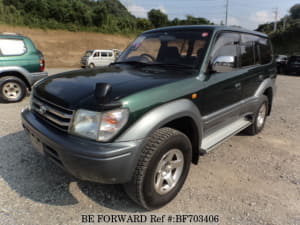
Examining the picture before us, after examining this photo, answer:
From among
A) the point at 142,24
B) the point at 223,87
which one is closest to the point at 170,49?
the point at 223,87

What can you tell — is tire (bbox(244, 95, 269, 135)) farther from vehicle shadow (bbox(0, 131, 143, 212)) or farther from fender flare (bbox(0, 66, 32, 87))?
fender flare (bbox(0, 66, 32, 87))

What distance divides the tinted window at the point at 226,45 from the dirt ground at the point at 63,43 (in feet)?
77.7

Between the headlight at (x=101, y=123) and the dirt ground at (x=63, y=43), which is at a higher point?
the dirt ground at (x=63, y=43)

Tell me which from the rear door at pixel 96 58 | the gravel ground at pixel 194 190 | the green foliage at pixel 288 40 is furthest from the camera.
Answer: the green foliage at pixel 288 40

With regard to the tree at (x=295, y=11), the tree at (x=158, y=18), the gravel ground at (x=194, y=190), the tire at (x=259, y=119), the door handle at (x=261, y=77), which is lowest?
the gravel ground at (x=194, y=190)

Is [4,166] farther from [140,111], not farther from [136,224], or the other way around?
[140,111]

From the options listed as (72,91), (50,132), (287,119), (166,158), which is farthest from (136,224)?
(287,119)

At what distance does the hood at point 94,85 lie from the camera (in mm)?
1978

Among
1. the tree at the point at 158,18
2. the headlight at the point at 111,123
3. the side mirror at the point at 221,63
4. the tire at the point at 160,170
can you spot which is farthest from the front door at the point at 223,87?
the tree at the point at 158,18

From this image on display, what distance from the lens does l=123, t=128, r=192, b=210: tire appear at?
6.68ft

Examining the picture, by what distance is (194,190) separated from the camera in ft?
8.77

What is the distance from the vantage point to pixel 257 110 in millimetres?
4090

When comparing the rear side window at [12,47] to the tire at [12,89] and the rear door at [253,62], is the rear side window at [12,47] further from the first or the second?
the rear door at [253,62]

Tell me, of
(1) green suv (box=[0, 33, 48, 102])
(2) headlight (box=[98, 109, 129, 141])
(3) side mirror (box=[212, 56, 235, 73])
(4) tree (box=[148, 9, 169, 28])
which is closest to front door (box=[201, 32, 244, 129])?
(3) side mirror (box=[212, 56, 235, 73])
